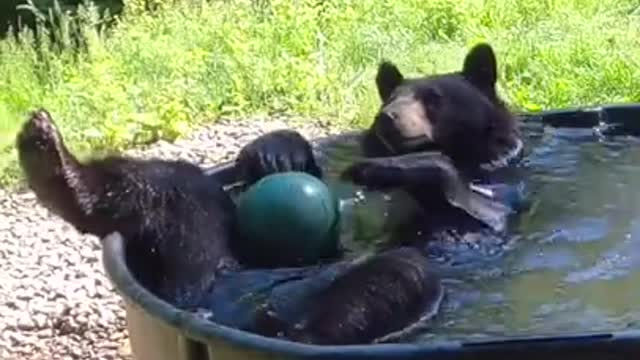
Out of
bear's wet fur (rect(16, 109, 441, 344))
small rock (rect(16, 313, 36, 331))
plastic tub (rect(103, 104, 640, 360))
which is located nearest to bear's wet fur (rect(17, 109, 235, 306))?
bear's wet fur (rect(16, 109, 441, 344))

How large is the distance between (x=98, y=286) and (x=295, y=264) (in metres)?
1.86

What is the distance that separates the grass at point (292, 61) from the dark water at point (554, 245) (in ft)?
7.76

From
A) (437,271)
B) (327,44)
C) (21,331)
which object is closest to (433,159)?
(437,271)

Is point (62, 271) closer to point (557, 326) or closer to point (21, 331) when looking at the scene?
point (21, 331)

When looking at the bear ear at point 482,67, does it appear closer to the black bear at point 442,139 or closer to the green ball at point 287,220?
the black bear at point 442,139

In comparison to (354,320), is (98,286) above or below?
below

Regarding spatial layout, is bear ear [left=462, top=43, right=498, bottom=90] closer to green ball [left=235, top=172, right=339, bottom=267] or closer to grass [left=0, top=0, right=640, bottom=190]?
green ball [left=235, top=172, right=339, bottom=267]

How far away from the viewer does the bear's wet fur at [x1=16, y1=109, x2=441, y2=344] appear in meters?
3.49

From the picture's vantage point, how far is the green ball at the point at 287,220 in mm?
3873

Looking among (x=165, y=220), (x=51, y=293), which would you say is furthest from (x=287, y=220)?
(x=51, y=293)

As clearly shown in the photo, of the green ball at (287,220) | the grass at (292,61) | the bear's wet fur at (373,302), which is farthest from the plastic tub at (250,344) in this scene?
the grass at (292,61)

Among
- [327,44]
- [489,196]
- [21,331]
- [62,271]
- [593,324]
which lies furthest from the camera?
[327,44]

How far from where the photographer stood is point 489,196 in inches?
171

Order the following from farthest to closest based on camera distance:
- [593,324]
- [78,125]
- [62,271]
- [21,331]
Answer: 1. [78,125]
2. [62,271]
3. [21,331]
4. [593,324]
